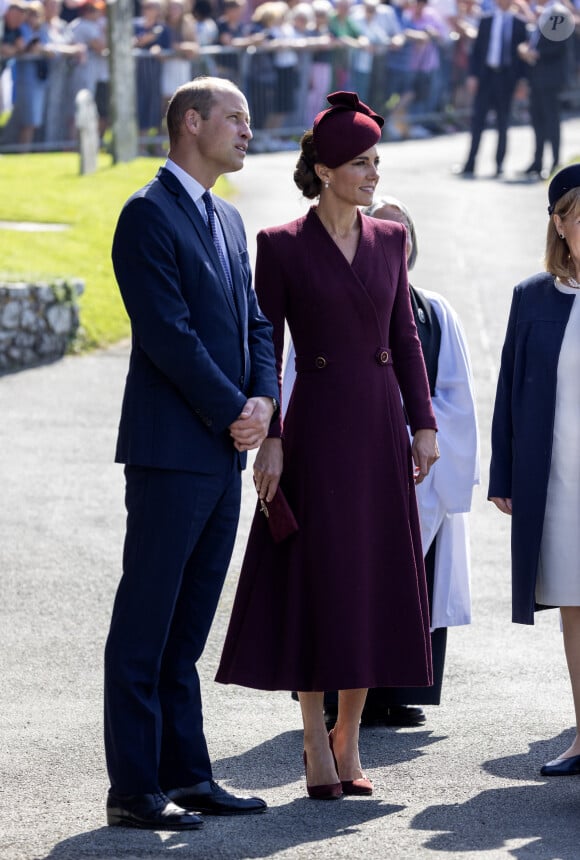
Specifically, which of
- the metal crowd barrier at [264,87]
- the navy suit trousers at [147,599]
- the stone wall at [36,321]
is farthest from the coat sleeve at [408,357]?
the metal crowd barrier at [264,87]

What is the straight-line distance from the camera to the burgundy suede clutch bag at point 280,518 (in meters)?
5.01

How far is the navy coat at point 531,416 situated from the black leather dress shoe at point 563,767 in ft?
1.59

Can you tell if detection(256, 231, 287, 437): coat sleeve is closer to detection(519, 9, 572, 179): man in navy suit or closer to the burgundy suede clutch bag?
the burgundy suede clutch bag

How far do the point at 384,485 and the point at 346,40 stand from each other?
19.7m

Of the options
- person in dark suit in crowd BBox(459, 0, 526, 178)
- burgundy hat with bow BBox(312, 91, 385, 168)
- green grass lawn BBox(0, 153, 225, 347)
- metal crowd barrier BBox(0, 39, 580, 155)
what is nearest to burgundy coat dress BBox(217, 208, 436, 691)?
burgundy hat with bow BBox(312, 91, 385, 168)

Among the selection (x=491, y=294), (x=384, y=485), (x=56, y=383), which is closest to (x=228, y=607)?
(x=384, y=485)

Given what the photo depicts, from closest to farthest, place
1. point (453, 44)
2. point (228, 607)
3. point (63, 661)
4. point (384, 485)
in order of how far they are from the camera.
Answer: point (384, 485) → point (63, 661) → point (228, 607) → point (453, 44)

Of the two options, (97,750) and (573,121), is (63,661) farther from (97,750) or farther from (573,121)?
(573,121)

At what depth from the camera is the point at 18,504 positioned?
9148 millimetres

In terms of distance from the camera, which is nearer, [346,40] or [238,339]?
[238,339]

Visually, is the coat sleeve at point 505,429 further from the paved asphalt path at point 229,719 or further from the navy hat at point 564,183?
the paved asphalt path at point 229,719

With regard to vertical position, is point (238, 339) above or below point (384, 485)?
above

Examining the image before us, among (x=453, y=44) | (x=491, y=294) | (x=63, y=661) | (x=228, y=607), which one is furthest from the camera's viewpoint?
(x=453, y=44)

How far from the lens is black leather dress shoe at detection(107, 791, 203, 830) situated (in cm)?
462
